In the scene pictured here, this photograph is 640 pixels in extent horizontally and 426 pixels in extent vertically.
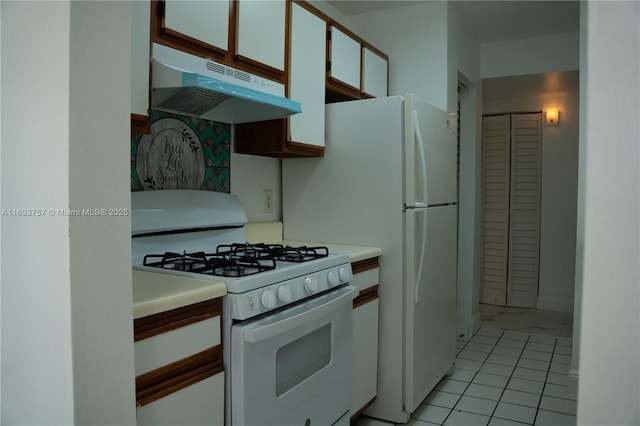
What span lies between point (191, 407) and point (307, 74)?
5.34 ft

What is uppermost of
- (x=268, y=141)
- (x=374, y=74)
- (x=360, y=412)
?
(x=374, y=74)

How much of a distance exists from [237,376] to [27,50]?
101 centimetres

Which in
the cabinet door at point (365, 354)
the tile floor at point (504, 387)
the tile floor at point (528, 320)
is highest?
the cabinet door at point (365, 354)

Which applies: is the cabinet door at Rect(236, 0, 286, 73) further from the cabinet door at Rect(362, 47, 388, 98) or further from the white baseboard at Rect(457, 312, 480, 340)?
the white baseboard at Rect(457, 312, 480, 340)

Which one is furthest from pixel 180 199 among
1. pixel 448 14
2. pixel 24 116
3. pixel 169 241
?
pixel 448 14

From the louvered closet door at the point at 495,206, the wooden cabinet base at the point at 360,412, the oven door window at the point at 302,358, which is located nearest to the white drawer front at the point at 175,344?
the oven door window at the point at 302,358

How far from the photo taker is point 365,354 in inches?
91.3

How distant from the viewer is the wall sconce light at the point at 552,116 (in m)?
4.73

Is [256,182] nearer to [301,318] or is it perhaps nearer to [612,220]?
[301,318]

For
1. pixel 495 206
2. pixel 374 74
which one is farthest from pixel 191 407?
pixel 495 206

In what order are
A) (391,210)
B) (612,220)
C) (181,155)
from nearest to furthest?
(612,220), (181,155), (391,210)

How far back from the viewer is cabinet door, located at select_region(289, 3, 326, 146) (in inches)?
90.3

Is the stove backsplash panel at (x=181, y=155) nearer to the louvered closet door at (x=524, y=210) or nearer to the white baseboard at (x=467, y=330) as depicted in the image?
the white baseboard at (x=467, y=330)

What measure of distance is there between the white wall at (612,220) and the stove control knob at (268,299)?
3.33 feet
